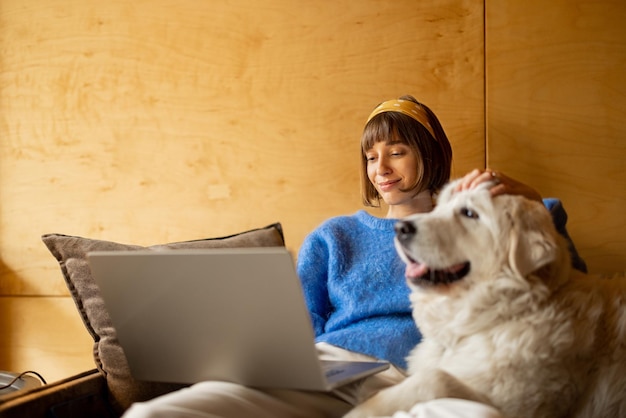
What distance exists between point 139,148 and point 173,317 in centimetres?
127

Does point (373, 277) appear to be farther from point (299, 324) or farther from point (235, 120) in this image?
point (235, 120)

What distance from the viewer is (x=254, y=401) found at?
1.35m

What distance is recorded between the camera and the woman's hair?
199 centimetres

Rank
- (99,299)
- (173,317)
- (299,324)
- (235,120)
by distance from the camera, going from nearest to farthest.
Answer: (299,324) → (173,317) → (99,299) → (235,120)

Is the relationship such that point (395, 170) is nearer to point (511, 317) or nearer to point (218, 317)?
point (511, 317)

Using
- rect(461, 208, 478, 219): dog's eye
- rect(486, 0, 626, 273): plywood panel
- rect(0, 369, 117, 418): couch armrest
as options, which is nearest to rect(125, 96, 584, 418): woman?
rect(461, 208, 478, 219): dog's eye

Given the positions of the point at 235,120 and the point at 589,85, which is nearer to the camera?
the point at 589,85

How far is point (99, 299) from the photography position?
5.90 ft

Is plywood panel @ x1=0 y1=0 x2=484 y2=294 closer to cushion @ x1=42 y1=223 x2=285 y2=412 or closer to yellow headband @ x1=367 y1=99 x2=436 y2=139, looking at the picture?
yellow headband @ x1=367 y1=99 x2=436 y2=139

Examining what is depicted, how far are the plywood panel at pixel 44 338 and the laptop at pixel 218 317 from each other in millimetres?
1170

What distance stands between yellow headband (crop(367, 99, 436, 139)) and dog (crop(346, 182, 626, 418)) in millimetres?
581

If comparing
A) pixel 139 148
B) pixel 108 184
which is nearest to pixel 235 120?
pixel 139 148

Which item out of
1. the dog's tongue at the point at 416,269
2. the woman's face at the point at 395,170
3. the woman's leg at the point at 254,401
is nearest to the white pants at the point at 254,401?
the woman's leg at the point at 254,401

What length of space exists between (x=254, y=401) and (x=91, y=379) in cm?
53
